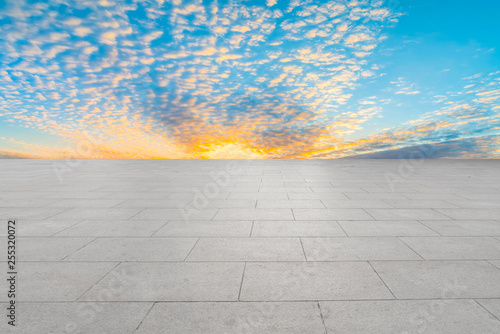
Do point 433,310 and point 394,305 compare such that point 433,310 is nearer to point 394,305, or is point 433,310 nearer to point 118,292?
point 394,305

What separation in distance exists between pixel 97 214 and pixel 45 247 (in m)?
2.18

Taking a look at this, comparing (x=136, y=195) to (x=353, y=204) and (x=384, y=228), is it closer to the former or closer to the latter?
(x=353, y=204)

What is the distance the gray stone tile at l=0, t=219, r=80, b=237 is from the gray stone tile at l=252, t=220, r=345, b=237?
4.04 m

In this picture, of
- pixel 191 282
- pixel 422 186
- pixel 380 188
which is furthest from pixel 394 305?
pixel 422 186

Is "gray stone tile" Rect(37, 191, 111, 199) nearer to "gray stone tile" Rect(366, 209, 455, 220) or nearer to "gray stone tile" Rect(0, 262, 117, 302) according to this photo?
"gray stone tile" Rect(0, 262, 117, 302)

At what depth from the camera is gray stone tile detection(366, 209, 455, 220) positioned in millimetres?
6562

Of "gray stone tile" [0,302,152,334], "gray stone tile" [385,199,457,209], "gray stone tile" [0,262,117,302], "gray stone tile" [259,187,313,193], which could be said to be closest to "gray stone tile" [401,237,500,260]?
"gray stone tile" [385,199,457,209]

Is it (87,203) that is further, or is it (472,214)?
(87,203)

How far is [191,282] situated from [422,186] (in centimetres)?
1065

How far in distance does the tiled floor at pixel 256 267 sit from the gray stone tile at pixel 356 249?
0.06 ft

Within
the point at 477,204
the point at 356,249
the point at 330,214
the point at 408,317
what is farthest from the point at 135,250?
Answer: the point at 477,204

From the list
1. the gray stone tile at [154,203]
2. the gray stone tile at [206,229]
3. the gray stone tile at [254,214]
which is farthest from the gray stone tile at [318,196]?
the gray stone tile at [154,203]

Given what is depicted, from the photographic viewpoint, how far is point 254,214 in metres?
6.93

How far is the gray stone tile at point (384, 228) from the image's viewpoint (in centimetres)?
544
